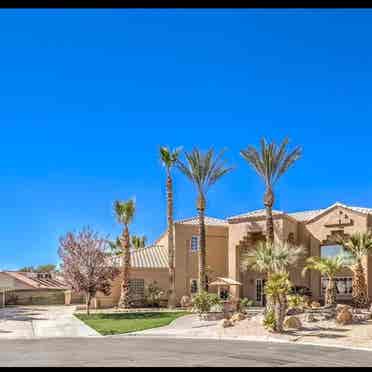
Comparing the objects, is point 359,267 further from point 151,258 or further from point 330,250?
point 151,258

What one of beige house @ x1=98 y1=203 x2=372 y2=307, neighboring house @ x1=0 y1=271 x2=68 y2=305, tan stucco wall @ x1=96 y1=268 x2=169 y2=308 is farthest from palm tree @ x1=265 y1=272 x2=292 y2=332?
neighboring house @ x1=0 y1=271 x2=68 y2=305

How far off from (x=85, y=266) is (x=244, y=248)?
44.2 ft

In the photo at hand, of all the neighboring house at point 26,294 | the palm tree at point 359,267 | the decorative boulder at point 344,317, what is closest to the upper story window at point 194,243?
the neighboring house at point 26,294

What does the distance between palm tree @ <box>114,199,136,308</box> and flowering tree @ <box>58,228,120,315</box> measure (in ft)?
9.94

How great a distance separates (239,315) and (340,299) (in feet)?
43.5

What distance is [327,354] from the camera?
19.1 m

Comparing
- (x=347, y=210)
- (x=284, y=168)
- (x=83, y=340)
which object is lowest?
(x=83, y=340)

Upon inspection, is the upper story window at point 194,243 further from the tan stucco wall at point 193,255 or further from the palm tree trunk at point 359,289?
the palm tree trunk at point 359,289

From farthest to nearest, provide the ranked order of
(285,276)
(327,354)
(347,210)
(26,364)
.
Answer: (347,210), (285,276), (327,354), (26,364)

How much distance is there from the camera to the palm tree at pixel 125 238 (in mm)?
41406

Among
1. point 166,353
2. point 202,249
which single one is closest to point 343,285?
point 202,249

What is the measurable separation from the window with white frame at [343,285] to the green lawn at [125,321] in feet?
37.2

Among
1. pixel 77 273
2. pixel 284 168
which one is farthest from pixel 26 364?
pixel 284 168

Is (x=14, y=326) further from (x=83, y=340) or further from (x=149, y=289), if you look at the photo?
(x=149, y=289)
